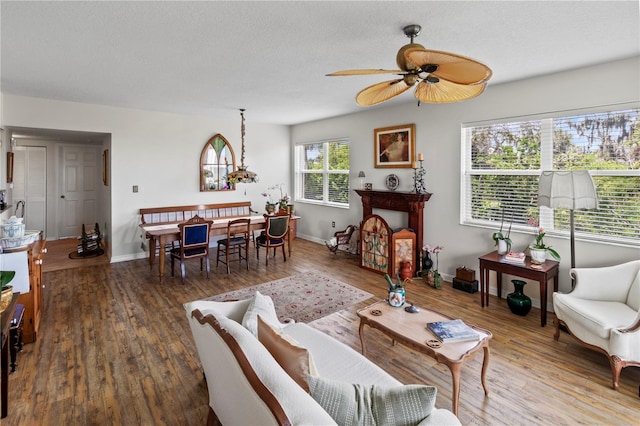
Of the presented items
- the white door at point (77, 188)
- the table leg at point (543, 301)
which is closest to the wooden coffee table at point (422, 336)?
the table leg at point (543, 301)

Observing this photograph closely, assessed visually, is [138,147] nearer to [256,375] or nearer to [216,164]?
[216,164]

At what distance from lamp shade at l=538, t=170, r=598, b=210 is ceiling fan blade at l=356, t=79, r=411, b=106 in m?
1.85

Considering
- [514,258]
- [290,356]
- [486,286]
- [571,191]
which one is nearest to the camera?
[290,356]

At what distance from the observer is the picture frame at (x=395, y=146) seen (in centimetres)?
484

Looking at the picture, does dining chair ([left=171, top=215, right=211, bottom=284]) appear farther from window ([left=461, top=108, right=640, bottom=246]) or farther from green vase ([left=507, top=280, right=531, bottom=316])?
green vase ([left=507, top=280, right=531, bottom=316])

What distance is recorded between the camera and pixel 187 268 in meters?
5.13

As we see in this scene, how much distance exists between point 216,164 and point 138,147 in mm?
1378

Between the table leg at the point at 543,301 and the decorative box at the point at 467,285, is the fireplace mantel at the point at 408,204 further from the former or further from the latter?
the table leg at the point at 543,301

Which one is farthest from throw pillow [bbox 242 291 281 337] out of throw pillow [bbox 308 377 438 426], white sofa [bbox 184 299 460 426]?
throw pillow [bbox 308 377 438 426]

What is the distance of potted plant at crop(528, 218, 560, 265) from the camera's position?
331cm

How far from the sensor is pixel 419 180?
474 cm

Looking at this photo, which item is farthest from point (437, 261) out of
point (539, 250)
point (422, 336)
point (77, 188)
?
point (77, 188)

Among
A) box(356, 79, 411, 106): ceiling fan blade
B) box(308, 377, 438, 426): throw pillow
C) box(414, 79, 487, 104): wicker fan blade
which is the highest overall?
box(356, 79, 411, 106): ceiling fan blade

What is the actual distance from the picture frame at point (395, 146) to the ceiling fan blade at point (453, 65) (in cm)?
294
